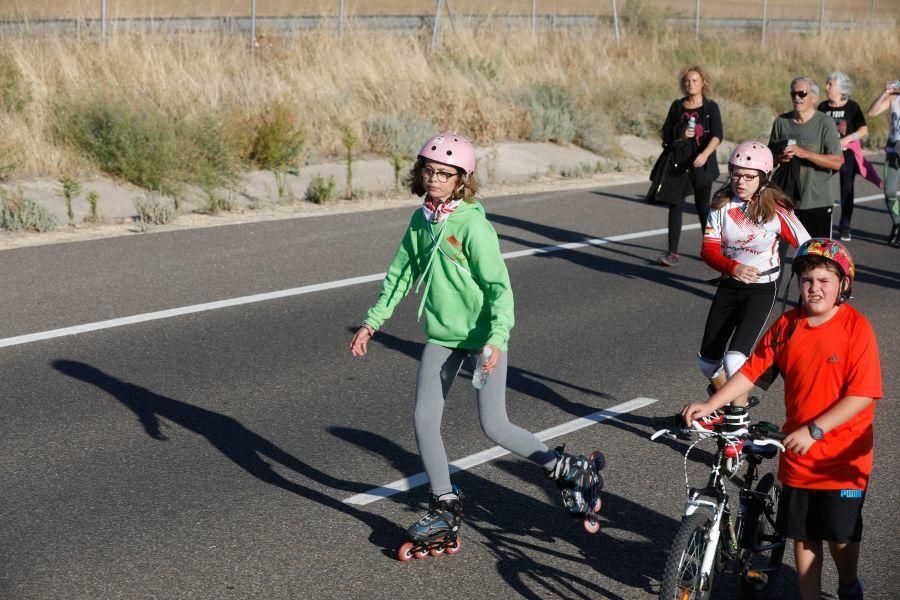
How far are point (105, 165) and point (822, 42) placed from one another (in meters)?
28.8

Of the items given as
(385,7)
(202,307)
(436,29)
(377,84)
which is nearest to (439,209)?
(202,307)

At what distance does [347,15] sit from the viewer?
30812 mm

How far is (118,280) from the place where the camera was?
11055 mm

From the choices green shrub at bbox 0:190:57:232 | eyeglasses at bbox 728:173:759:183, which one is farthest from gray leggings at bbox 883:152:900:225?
green shrub at bbox 0:190:57:232

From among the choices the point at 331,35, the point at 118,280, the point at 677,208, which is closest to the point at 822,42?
the point at 331,35

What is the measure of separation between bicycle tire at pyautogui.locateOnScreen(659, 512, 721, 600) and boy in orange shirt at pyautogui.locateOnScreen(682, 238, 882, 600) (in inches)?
13.1

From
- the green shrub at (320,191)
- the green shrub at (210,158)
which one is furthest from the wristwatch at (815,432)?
the green shrub at (320,191)

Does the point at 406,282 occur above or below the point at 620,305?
above

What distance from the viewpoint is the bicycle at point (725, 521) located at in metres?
4.43

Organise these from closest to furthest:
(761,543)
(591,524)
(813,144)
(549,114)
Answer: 1. (761,543)
2. (591,524)
3. (813,144)
4. (549,114)

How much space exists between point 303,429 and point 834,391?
3626mm

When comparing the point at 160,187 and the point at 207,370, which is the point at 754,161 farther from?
the point at 160,187

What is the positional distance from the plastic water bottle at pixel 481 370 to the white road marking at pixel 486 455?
Result: 1.19m

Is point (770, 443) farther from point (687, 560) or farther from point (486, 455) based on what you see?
point (486, 455)
